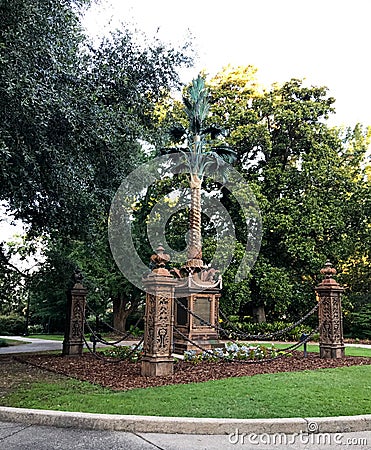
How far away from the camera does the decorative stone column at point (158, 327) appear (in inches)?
308

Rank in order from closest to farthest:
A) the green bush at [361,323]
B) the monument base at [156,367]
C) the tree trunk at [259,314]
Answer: the monument base at [156,367]
the green bush at [361,323]
the tree trunk at [259,314]

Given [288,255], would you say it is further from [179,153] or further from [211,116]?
[179,153]

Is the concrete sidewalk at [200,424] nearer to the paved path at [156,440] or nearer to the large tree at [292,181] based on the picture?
the paved path at [156,440]

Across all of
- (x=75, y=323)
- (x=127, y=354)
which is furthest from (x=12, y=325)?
(x=127, y=354)

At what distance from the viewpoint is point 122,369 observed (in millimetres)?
8750

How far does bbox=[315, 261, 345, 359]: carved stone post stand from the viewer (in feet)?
34.9

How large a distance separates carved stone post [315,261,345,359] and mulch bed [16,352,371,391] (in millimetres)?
316

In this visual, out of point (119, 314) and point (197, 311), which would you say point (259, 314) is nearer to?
point (119, 314)

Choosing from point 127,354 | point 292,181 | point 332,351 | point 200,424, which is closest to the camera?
point 200,424

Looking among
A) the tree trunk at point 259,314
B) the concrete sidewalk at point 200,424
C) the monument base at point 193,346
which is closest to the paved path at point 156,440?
the concrete sidewalk at point 200,424

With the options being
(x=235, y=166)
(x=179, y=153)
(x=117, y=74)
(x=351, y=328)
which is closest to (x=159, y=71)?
(x=117, y=74)

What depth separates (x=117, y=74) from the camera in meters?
10.7

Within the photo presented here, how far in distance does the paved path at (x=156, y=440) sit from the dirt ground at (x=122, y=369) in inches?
82.1

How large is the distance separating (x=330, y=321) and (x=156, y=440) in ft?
23.7
